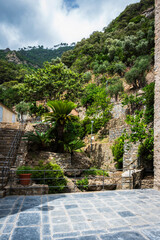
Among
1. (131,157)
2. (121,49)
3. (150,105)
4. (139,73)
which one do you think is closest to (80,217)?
(150,105)

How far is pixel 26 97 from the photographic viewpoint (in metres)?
16.9

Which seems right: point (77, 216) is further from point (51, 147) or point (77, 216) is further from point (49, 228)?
point (51, 147)

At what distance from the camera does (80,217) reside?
357cm

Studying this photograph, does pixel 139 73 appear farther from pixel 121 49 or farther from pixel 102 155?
pixel 102 155

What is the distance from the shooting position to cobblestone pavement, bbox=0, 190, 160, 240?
2.86 meters

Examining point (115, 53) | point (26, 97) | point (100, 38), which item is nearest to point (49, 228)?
point (26, 97)

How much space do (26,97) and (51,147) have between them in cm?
774

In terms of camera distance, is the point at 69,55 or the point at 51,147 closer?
the point at 51,147

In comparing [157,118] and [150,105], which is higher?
[150,105]

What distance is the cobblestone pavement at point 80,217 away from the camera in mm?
2863

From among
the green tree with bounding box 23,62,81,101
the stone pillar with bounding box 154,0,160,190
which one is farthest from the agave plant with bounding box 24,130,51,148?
the stone pillar with bounding box 154,0,160,190

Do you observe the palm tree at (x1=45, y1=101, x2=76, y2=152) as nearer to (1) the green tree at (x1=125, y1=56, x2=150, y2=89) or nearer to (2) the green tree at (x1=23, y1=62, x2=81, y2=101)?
(2) the green tree at (x1=23, y1=62, x2=81, y2=101)

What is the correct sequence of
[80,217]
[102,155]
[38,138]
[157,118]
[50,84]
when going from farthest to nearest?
[102,155] < [50,84] < [38,138] < [157,118] < [80,217]

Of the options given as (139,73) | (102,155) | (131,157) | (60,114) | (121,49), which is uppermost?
(121,49)
